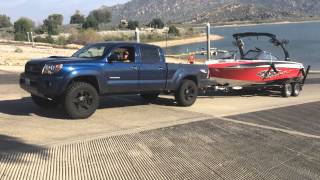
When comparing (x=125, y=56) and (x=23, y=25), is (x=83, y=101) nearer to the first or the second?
(x=125, y=56)

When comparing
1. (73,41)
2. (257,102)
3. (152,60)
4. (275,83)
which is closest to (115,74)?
(152,60)

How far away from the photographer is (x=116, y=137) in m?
9.66

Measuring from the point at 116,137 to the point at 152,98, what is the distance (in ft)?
17.0

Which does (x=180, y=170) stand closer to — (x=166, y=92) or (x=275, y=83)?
(x=166, y=92)

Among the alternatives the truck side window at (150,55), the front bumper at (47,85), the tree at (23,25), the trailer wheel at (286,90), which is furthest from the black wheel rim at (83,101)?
the tree at (23,25)

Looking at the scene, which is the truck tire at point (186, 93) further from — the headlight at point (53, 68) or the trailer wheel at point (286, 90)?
the trailer wheel at point (286, 90)

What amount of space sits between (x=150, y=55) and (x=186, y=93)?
162 centimetres

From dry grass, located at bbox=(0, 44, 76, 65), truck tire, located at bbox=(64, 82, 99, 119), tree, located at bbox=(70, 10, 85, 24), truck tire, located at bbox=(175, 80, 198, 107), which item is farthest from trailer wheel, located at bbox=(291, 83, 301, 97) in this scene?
tree, located at bbox=(70, 10, 85, 24)

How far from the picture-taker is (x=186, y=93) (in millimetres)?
13891

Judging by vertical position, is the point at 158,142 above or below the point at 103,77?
below

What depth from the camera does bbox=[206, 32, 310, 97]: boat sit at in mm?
16641

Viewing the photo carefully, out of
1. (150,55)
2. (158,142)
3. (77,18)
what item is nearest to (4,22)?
(77,18)

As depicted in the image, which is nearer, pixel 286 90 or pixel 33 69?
pixel 33 69

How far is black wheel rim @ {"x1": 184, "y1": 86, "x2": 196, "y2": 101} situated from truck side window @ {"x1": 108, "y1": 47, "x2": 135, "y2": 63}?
79.0 inches
